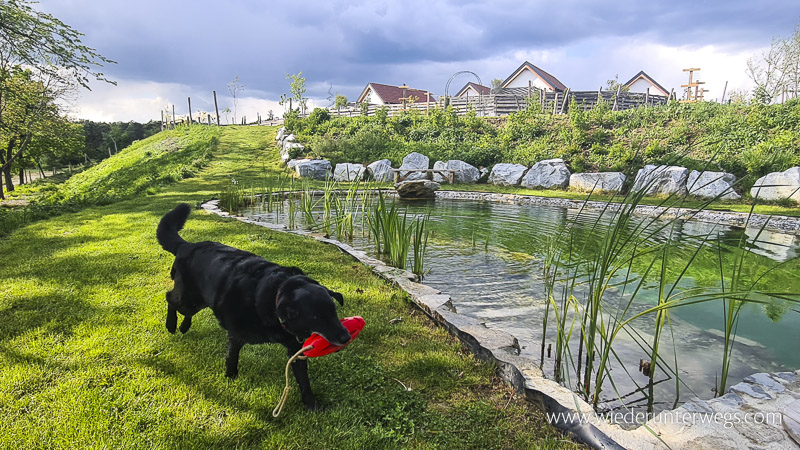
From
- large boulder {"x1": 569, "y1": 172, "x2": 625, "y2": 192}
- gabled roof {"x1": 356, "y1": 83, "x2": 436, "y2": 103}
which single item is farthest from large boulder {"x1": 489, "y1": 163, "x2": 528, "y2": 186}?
gabled roof {"x1": 356, "y1": 83, "x2": 436, "y2": 103}

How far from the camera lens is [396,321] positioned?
3029 millimetres

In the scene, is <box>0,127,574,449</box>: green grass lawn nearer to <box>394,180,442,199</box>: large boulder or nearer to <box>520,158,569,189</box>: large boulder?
<box>394,180,442,199</box>: large boulder

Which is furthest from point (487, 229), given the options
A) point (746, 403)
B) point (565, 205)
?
point (746, 403)

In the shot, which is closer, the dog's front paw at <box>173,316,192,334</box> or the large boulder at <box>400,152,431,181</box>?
the dog's front paw at <box>173,316,192,334</box>

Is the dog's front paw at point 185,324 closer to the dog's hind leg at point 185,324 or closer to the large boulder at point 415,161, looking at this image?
the dog's hind leg at point 185,324

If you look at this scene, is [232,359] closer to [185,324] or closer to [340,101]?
[185,324]

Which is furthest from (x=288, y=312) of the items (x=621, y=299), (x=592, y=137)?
(x=592, y=137)

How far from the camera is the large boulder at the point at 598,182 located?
12.6m

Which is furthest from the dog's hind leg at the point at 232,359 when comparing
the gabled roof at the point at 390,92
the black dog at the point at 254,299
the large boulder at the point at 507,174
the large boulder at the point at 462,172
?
the gabled roof at the point at 390,92

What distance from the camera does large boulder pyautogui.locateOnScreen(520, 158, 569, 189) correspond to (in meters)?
14.1

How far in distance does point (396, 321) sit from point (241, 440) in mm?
1496

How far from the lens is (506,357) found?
2.41 metres

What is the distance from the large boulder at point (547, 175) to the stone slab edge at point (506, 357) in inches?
464

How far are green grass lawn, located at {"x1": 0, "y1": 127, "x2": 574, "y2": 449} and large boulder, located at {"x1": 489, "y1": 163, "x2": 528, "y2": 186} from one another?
12497 mm
